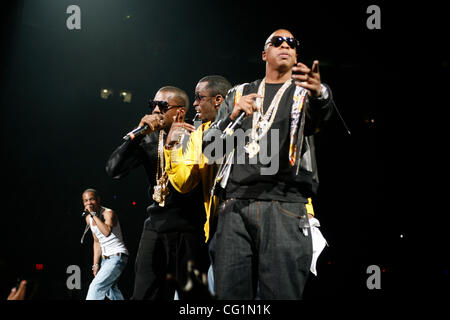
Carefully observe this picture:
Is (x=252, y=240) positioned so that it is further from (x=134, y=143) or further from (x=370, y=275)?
(x=370, y=275)

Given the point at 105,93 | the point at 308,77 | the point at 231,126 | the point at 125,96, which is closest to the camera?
the point at 308,77

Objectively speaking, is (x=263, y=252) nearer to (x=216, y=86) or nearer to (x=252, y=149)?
(x=252, y=149)

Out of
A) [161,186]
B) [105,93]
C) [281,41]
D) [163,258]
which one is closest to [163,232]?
[163,258]

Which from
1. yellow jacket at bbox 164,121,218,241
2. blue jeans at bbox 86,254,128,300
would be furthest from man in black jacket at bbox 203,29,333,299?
blue jeans at bbox 86,254,128,300

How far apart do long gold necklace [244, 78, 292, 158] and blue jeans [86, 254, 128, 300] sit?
3710mm

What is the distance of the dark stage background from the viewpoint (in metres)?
6.71

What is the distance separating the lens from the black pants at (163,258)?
10.0ft

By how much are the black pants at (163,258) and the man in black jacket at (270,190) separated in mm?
900

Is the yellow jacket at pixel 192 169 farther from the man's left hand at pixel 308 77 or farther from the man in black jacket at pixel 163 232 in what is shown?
the man's left hand at pixel 308 77

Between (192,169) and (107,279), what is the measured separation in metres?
3.16

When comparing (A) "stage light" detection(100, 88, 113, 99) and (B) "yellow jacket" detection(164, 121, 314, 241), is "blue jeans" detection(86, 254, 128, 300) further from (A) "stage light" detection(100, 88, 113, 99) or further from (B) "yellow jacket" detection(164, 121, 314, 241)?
(A) "stage light" detection(100, 88, 113, 99)

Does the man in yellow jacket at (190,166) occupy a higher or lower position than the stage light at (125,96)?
lower

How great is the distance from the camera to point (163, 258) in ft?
10.3

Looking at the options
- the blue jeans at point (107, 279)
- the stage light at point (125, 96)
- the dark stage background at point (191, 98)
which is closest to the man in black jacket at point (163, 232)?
the blue jeans at point (107, 279)
